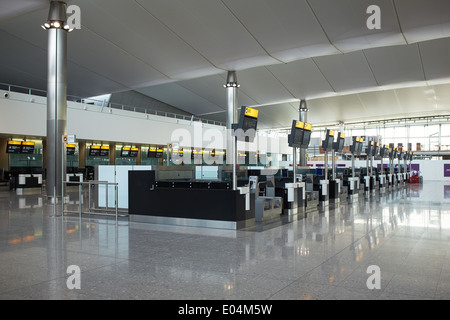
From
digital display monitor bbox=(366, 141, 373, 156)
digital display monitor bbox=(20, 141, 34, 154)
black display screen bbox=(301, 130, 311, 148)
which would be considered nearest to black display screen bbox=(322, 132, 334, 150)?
black display screen bbox=(301, 130, 311, 148)

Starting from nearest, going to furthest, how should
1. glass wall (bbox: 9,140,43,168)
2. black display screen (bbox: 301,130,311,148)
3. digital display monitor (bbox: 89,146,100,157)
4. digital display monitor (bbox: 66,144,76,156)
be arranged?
black display screen (bbox: 301,130,311,148)
glass wall (bbox: 9,140,43,168)
digital display monitor (bbox: 66,144,76,156)
digital display monitor (bbox: 89,146,100,157)

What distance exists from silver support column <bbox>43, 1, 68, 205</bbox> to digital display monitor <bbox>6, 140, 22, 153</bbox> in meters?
10.1

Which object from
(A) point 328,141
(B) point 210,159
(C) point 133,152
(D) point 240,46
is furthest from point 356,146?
(B) point 210,159

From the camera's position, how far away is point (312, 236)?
23.4ft

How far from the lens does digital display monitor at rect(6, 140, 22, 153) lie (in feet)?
70.8

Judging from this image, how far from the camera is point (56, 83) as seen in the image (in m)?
13.2

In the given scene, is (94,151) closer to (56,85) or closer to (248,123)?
(56,85)

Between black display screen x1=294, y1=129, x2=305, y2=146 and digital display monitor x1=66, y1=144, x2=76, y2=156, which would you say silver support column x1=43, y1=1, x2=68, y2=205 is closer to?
black display screen x1=294, y1=129, x2=305, y2=146

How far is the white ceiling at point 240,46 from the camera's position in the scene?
50.4ft

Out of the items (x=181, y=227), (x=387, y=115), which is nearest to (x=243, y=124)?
(x=181, y=227)

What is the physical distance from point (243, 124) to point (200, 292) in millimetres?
4965

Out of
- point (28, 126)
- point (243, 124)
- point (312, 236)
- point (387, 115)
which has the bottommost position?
point (312, 236)

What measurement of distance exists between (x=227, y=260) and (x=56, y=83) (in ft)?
35.0
